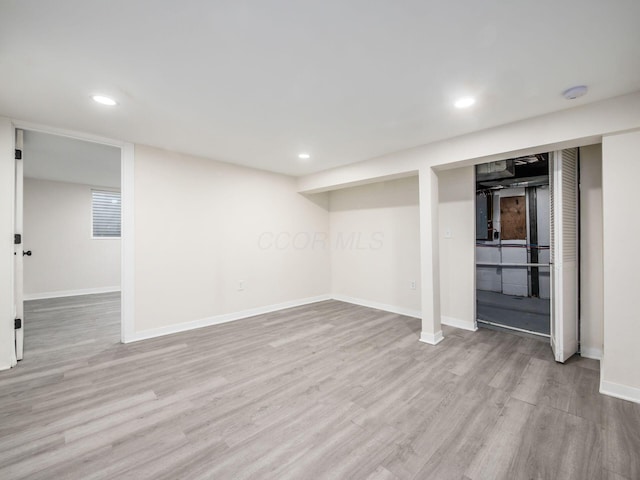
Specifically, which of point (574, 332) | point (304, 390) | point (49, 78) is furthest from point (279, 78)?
point (574, 332)

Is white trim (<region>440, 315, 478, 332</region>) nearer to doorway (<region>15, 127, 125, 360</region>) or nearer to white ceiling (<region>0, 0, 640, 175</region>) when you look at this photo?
white ceiling (<region>0, 0, 640, 175</region>)

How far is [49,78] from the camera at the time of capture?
189 centimetres

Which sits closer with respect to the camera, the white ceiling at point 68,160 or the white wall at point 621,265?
the white wall at point 621,265

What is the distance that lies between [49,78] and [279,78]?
1580 mm

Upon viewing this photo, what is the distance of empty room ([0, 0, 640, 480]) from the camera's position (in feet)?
4.82

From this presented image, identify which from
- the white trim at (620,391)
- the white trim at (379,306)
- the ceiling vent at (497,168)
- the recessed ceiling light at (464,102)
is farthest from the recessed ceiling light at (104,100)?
the white trim at (620,391)

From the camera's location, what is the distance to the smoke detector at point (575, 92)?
1.98m

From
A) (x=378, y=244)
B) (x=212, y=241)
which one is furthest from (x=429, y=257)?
(x=212, y=241)

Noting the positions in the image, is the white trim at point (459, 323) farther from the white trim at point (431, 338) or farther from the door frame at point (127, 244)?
the door frame at point (127, 244)

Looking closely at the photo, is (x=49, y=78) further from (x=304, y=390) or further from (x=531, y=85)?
(x=531, y=85)

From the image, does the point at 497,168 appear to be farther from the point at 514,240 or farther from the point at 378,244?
the point at 514,240

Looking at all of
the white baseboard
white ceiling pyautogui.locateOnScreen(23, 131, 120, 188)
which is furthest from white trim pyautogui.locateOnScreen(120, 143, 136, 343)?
the white baseboard

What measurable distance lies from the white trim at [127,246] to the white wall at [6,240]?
0.87 m

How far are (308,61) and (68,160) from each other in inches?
175
